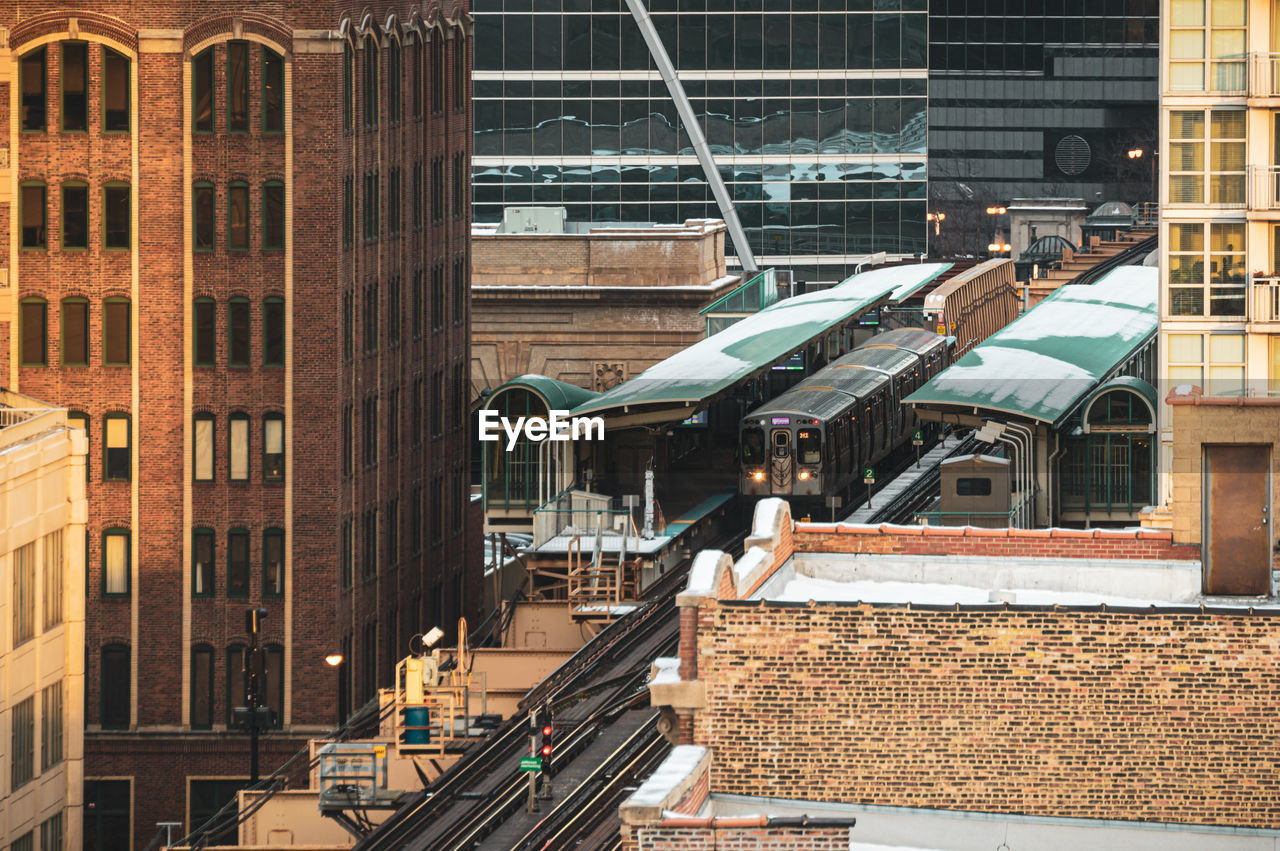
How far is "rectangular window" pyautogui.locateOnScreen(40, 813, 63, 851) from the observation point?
4603 cm

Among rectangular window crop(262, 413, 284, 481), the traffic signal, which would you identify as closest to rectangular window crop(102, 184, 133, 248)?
rectangular window crop(262, 413, 284, 481)

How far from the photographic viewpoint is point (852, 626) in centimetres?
3052

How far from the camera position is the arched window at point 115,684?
70125 mm

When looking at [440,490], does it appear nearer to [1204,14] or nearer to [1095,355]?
[1095,355]

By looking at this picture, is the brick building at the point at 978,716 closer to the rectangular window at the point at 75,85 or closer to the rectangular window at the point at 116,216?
the rectangular window at the point at 116,216

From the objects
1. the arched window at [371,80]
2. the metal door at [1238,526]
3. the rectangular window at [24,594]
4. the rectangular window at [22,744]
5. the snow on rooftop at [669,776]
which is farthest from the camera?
the arched window at [371,80]

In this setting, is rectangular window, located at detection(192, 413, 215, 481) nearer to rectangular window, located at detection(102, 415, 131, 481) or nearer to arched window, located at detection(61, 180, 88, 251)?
rectangular window, located at detection(102, 415, 131, 481)

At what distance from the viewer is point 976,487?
68188 mm

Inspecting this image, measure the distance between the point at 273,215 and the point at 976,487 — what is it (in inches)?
788

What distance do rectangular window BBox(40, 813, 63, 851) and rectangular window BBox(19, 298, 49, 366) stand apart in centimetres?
2514

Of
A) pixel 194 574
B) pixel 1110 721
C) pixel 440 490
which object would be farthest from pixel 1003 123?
pixel 1110 721

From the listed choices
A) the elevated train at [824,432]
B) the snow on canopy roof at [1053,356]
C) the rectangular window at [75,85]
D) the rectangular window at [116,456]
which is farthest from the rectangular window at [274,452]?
the snow on canopy roof at [1053,356]

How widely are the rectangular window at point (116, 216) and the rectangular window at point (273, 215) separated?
361 centimetres

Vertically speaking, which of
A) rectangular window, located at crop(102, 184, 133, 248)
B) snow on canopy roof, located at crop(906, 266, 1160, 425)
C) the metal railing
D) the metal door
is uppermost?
rectangular window, located at crop(102, 184, 133, 248)
